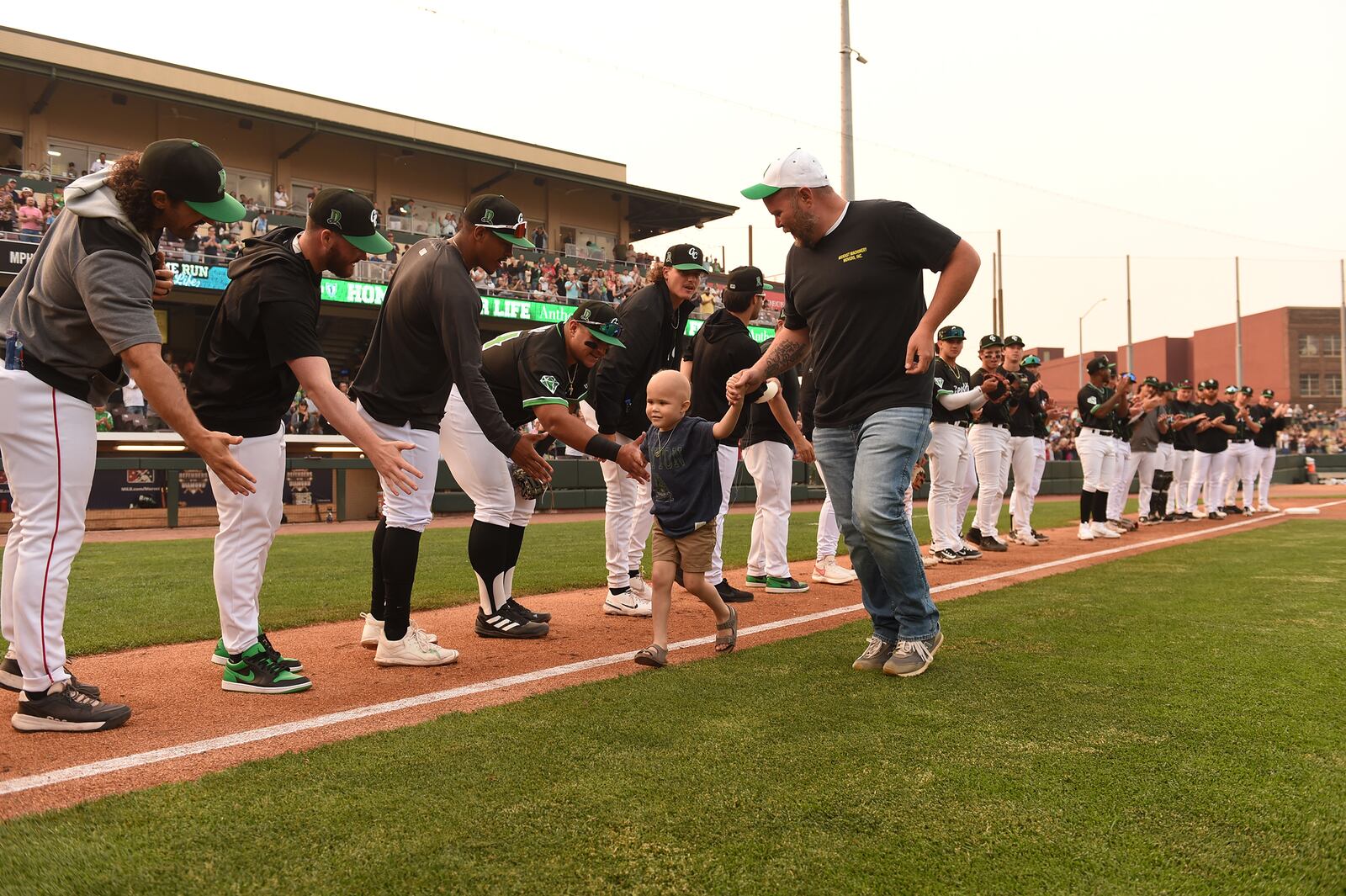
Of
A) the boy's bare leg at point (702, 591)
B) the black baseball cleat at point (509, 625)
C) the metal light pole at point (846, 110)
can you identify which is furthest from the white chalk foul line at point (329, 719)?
the metal light pole at point (846, 110)

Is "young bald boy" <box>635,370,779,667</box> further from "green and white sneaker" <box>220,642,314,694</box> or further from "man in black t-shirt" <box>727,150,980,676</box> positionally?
"green and white sneaker" <box>220,642,314,694</box>

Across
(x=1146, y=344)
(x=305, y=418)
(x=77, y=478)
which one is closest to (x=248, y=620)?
(x=77, y=478)

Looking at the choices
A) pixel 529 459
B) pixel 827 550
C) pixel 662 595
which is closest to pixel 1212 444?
pixel 827 550

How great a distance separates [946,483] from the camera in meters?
9.53

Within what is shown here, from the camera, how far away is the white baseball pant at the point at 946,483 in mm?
9516

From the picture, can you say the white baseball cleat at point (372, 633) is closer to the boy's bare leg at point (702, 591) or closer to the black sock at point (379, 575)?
the black sock at point (379, 575)

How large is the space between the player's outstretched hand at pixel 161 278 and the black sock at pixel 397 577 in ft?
4.89

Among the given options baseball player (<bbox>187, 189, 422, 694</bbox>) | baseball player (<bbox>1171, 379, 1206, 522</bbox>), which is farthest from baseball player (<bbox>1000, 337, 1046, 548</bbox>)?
baseball player (<bbox>187, 189, 422, 694</bbox>)

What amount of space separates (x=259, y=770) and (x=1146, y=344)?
79.7 metres

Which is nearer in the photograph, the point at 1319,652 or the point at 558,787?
the point at 558,787

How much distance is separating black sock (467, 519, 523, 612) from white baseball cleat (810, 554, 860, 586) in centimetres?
335

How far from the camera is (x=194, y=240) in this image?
22047 mm

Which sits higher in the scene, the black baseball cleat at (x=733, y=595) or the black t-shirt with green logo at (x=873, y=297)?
the black t-shirt with green logo at (x=873, y=297)

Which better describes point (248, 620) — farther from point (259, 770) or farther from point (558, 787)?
point (558, 787)
